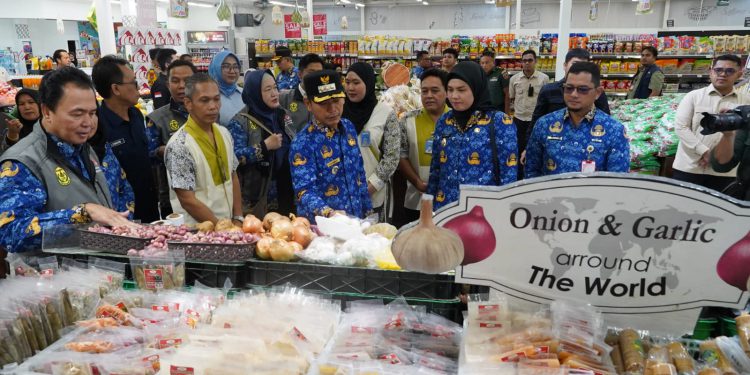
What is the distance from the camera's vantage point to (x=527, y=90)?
8617 millimetres

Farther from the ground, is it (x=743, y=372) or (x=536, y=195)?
(x=536, y=195)

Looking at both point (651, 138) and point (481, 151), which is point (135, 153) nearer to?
point (481, 151)

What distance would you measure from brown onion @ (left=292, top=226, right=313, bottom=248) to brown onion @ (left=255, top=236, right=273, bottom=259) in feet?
0.40

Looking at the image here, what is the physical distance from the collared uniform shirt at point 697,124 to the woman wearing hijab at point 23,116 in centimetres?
631

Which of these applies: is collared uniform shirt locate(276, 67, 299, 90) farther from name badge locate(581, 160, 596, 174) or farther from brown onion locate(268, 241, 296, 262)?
brown onion locate(268, 241, 296, 262)

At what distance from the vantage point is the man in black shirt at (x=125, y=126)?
142 inches

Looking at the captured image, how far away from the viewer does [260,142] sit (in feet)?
12.8

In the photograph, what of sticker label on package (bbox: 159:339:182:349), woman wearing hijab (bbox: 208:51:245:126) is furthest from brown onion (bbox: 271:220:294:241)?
woman wearing hijab (bbox: 208:51:245:126)

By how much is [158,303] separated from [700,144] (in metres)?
4.66

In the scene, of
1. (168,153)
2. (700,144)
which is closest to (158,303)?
(168,153)

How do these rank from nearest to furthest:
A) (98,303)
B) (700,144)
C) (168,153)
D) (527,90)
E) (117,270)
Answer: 1. (98,303)
2. (117,270)
3. (168,153)
4. (700,144)
5. (527,90)

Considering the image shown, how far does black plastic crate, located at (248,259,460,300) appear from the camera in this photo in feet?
5.75

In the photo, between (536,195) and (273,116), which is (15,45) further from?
(536,195)

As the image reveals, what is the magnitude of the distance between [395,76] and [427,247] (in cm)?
610
